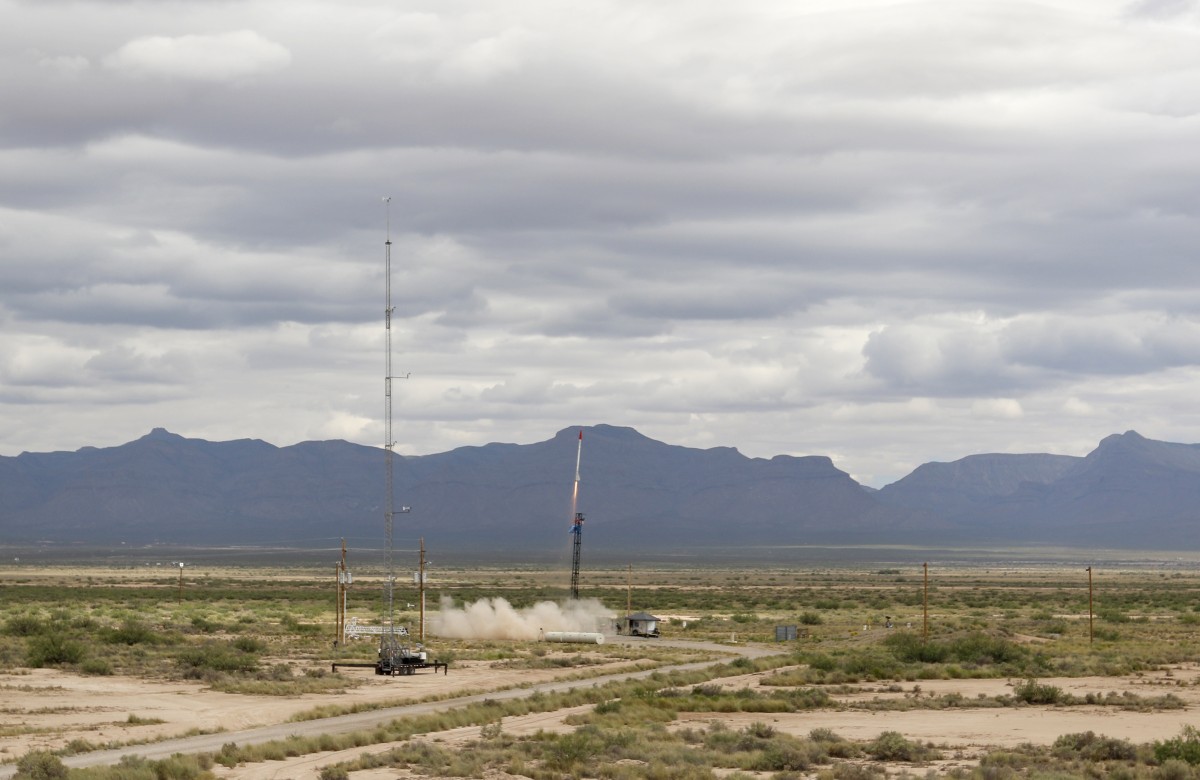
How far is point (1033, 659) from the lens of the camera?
62.6 m

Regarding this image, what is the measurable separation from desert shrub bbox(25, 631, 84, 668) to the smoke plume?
26.0 metres

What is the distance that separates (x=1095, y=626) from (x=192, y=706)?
175 feet

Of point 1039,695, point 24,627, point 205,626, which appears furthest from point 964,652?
point 24,627

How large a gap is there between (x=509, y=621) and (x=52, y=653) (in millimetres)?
30068

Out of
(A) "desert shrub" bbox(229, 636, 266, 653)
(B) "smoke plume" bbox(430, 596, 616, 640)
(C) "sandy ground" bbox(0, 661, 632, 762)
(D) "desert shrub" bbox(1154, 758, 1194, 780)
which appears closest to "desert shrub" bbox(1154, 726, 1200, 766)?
(D) "desert shrub" bbox(1154, 758, 1194, 780)

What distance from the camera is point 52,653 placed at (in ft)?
199

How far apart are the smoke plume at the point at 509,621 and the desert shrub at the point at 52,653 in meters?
26.0

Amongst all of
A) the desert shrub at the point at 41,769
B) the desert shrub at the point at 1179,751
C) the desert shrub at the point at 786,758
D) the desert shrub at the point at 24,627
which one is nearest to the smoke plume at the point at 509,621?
the desert shrub at the point at 24,627

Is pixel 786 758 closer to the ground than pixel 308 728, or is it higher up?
higher up

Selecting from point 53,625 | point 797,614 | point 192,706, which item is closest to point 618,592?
point 797,614

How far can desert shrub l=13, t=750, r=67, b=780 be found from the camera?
3125 centimetres

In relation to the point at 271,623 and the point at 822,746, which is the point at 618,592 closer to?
the point at 271,623

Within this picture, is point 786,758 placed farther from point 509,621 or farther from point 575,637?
point 509,621

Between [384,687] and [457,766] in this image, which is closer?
[457,766]
